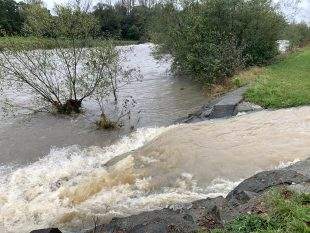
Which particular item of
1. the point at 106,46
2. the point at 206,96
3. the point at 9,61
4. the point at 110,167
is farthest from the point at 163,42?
the point at 110,167

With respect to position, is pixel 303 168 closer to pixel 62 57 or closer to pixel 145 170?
pixel 145 170

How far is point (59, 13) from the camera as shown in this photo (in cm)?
1795

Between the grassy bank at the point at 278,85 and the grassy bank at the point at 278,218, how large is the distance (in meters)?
10.4

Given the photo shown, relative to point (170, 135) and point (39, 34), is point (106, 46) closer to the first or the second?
point (39, 34)

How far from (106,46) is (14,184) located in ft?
28.1

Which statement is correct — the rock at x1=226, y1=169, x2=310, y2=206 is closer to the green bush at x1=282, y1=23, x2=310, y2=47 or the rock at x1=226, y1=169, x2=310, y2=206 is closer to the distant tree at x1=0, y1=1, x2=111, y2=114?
the distant tree at x1=0, y1=1, x2=111, y2=114

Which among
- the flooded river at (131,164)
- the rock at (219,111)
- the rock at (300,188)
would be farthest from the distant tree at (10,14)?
the rock at (300,188)

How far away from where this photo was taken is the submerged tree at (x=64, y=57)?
18.0 meters

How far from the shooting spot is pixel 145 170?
11805 millimetres

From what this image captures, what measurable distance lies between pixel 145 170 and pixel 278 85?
10206 millimetres

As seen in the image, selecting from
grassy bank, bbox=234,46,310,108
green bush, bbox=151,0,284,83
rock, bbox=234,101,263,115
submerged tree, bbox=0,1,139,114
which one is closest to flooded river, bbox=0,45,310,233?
rock, bbox=234,101,263,115

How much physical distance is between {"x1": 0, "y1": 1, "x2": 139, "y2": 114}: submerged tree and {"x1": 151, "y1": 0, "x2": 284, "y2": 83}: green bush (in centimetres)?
710

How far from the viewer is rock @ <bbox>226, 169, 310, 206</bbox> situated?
811 cm

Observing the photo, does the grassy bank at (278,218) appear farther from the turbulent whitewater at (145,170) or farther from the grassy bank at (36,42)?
the grassy bank at (36,42)
